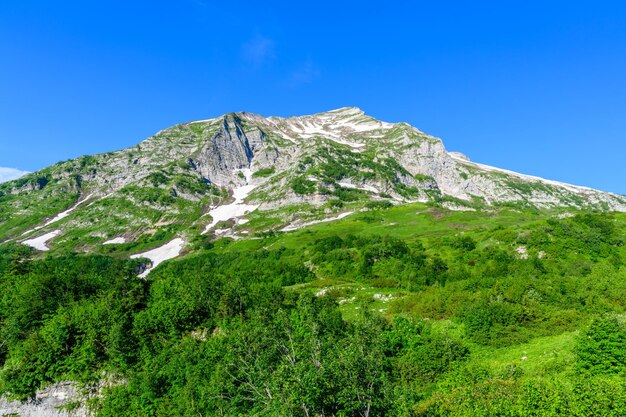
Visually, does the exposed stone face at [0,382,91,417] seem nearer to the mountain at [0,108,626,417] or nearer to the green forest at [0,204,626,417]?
the mountain at [0,108,626,417]

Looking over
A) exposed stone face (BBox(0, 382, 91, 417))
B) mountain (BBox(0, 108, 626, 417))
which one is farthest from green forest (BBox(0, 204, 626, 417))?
exposed stone face (BBox(0, 382, 91, 417))

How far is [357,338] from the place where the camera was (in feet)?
91.2

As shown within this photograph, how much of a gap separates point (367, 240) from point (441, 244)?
2711cm

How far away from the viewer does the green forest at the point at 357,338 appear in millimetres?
23578

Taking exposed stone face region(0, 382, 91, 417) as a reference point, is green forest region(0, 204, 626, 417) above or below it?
above

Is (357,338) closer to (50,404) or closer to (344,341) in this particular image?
(344,341)

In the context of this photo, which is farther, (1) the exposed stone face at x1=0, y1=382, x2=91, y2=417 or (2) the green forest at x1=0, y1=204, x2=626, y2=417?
(1) the exposed stone face at x1=0, y1=382, x2=91, y2=417

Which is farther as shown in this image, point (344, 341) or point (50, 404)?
point (50, 404)

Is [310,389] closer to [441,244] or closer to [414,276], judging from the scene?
[414,276]

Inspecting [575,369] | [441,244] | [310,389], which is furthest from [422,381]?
[441,244]

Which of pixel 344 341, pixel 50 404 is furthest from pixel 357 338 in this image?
pixel 50 404

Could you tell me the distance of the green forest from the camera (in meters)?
23.6

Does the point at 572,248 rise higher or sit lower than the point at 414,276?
higher

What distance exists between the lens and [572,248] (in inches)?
3346
